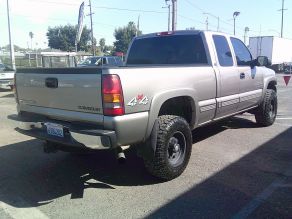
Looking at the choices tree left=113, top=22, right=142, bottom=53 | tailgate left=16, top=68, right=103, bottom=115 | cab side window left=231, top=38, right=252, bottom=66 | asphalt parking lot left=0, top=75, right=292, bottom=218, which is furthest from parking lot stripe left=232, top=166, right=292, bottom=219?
tree left=113, top=22, right=142, bottom=53

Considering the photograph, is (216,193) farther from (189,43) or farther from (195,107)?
(189,43)

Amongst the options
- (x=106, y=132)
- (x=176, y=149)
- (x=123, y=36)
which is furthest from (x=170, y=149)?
(x=123, y=36)

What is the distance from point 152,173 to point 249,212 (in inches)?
50.0

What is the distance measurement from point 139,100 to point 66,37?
253 feet

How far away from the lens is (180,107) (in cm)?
497

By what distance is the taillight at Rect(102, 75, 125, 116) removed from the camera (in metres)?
3.63

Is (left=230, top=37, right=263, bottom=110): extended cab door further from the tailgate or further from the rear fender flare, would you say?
the tailgate

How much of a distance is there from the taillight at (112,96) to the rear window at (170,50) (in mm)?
2206

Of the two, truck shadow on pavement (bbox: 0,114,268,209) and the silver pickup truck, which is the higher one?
the silver pickup truck

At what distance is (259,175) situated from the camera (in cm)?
467

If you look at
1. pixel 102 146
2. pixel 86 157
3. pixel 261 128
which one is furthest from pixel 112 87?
pixel 261 128

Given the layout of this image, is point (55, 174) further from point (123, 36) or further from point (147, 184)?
point (123, 36)

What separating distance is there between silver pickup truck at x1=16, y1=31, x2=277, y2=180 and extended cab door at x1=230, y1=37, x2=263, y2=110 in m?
0.05

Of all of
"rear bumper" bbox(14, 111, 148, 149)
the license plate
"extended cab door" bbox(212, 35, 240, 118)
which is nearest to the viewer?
"rear bumper" bbox(14, 111, 148, 149)
